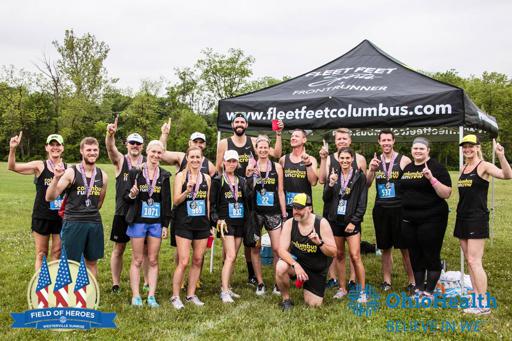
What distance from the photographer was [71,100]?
4200 cm

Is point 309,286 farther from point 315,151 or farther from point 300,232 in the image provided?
point 315,151

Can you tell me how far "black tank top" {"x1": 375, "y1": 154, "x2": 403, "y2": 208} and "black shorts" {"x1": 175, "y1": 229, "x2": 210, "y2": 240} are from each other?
236cm

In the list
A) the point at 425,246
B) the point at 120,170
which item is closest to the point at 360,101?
the point at 425,246

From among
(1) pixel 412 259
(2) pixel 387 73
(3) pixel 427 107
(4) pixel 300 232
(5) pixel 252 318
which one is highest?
(2) pixel 387 73

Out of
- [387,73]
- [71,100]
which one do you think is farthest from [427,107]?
[71,100]

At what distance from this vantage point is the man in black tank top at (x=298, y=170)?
557 centimetres

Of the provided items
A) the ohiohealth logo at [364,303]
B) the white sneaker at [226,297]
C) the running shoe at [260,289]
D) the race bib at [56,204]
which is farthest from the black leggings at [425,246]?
the race bib at [56,204]

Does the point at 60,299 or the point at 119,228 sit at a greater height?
the point at 119,228

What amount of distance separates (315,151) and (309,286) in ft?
98.8

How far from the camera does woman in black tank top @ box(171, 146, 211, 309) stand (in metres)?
4.81

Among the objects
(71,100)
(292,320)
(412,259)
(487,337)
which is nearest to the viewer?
(487,337)

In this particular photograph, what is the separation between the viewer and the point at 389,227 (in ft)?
18.3

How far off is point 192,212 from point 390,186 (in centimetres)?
258

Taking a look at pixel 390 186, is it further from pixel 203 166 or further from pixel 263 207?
pixel 203 166
